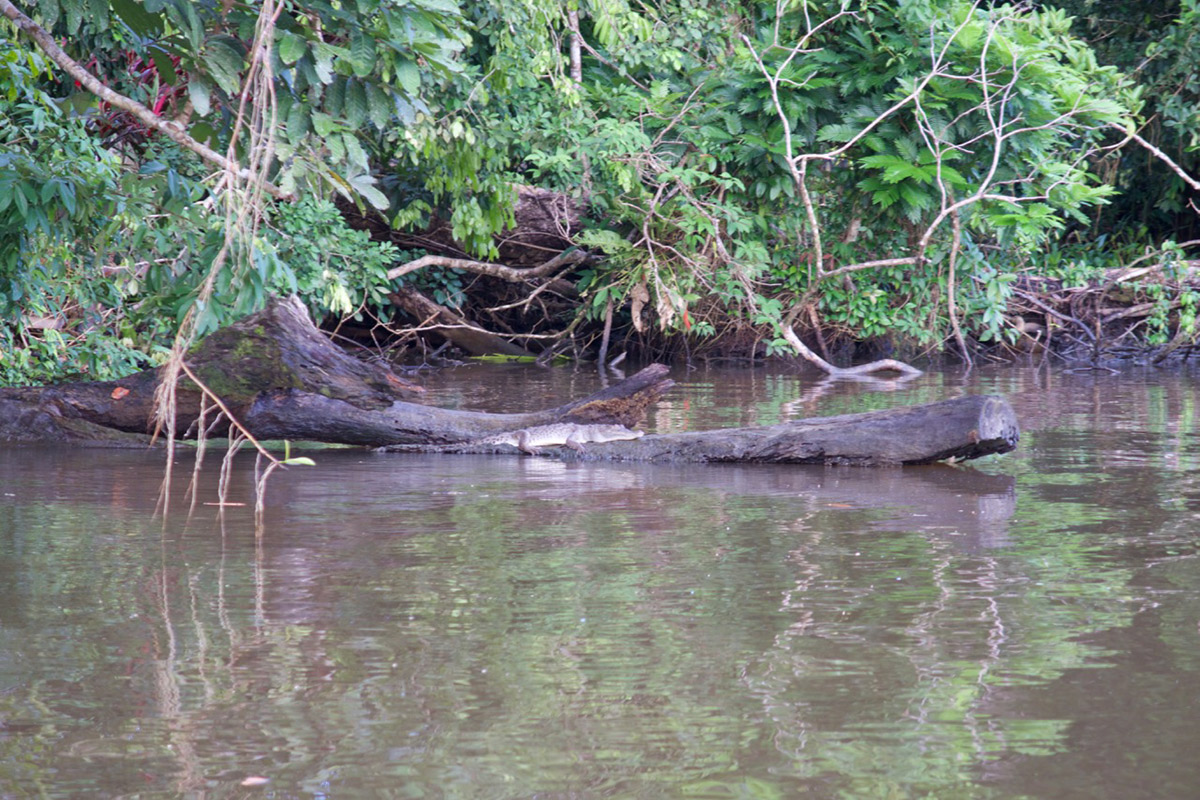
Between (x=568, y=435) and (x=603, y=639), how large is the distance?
3.83 meters

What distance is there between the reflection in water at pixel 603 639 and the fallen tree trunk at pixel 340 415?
692mm

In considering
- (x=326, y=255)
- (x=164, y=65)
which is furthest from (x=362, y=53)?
(x=326, y=255)

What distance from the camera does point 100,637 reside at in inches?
139

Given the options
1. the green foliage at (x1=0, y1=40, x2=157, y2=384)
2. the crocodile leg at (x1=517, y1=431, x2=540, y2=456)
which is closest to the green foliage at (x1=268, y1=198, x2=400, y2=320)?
the green foliage at (x1=0, y1=40, x2=157, y2=384)

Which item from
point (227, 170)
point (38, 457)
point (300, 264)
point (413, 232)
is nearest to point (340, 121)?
point (227, 170)

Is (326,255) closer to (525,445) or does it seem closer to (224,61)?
(525,445)

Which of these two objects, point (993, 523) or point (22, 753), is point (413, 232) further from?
point (22, 753)

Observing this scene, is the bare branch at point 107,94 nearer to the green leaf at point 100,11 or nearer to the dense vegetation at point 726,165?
the green leaf at point 100,11

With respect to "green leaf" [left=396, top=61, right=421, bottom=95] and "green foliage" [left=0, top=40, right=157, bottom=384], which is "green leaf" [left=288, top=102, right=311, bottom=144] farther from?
"green foliage" [left=0, top=40, right=157, bottom=384]

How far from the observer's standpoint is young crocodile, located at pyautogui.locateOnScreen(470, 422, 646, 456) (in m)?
7.33

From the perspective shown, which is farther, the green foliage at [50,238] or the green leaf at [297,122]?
the green foliage at [50,238]

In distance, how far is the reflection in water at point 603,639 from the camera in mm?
2705

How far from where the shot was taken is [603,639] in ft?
11.7

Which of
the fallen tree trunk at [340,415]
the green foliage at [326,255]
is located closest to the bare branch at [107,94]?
the fallen tree trunk at [340,415]
